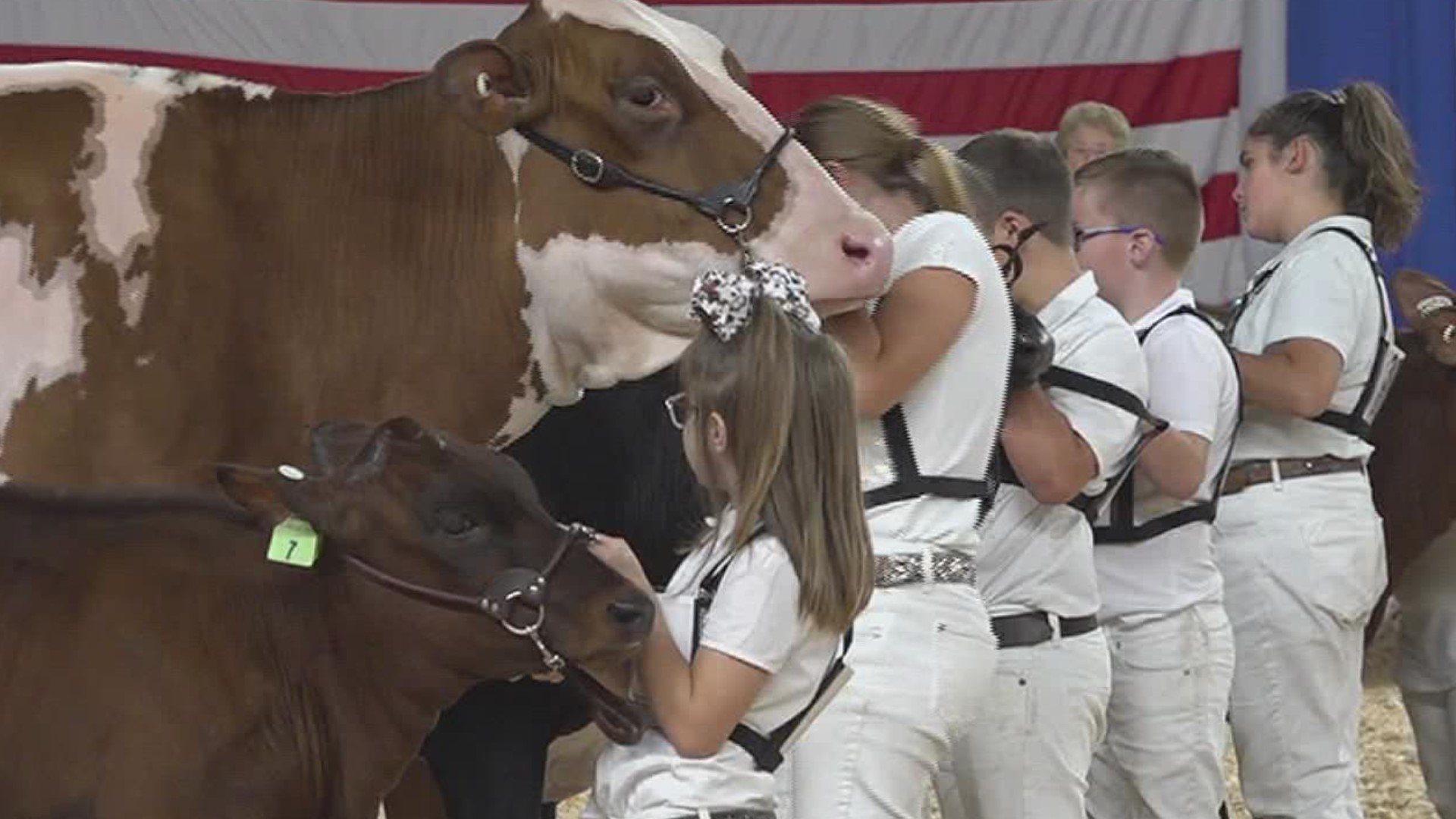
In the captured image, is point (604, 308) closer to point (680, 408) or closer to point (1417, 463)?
point (680, 408)

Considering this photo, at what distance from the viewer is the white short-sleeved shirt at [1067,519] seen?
3.57 meters

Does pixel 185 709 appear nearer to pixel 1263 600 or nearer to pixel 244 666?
pixel 244 666

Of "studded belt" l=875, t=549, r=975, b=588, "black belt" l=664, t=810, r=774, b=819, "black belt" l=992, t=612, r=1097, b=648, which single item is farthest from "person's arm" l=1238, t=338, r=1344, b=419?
"black belt" l=664, t=810, r=774, b=819

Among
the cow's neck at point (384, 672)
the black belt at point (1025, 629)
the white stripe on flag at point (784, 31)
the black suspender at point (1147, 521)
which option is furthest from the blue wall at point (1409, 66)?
the cow's neck at point (384, 672)

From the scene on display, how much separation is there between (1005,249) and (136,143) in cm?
132

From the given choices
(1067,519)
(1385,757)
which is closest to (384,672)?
(1067,519)

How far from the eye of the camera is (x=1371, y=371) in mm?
4504

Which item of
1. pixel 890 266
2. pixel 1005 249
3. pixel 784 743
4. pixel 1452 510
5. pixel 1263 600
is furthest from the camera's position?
pixel 1452 510


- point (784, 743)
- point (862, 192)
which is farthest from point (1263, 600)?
point (784, 743)

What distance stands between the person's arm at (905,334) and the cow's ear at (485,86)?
494mm

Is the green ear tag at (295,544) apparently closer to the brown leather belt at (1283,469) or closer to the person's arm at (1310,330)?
the person's arm at (1310,330)

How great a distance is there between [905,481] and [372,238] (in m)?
0.77

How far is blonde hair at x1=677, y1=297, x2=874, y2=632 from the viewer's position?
8.80ft

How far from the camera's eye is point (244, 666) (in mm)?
2670
